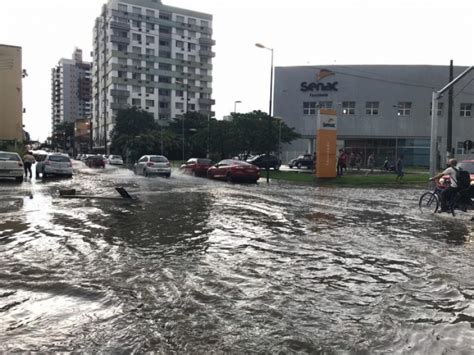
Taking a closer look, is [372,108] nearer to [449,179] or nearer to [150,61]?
[449,179]

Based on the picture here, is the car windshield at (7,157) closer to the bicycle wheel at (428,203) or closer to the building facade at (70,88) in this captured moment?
the bicycle wheel at (428,203)

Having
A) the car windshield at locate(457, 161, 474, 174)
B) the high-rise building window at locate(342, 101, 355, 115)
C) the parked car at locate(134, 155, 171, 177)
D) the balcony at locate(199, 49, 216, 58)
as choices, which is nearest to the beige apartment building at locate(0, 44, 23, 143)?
the parked car at locate(134, 155, 171, 177)

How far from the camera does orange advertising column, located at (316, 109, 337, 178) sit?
97.1 feet

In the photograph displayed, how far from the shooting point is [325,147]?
29.6m

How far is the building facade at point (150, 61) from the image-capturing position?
355ft

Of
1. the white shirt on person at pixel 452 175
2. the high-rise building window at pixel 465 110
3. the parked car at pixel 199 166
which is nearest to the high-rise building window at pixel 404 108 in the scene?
the high-rise building window at pixel 465 110

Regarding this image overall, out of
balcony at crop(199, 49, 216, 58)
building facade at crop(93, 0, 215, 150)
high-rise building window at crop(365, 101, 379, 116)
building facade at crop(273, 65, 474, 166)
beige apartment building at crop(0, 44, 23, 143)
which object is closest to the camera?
beige apartment building at crop(0, 44, 23, 143)

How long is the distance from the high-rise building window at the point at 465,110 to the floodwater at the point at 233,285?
5636cm

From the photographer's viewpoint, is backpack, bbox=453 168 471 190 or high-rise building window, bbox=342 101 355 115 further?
high-rise building window, bbox=342 101 355 115

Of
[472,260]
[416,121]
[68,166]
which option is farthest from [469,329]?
[416,121]

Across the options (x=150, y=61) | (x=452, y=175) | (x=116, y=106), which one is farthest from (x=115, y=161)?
(x=150, y=61)

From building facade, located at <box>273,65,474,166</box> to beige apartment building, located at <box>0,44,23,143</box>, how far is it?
34.3 metres

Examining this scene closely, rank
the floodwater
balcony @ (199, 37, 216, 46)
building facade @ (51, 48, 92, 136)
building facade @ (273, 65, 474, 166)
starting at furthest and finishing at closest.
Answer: building facade @ (51, 48, 92, 136)
balcony @ (199, 37, 216, 46)
building facade @ (273, 65, 474, 166)
the floodwater

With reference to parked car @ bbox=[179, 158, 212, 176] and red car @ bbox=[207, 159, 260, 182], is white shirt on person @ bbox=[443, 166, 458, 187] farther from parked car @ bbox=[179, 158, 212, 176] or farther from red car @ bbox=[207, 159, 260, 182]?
parked car @ bbox=[179, 158, 212, 176]
